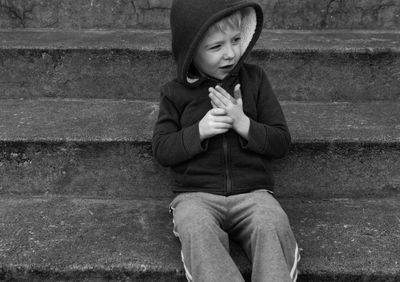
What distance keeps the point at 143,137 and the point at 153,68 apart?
505 mm

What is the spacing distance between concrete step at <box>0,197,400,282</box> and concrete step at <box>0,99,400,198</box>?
6cm

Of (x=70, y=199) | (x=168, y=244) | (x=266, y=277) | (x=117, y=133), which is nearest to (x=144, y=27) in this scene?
(x=117, y=133)

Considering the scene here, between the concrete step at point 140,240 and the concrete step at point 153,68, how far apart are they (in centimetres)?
59

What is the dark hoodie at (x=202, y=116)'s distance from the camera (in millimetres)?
1700

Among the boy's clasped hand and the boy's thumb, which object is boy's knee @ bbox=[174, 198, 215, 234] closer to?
the boy's clasped hand

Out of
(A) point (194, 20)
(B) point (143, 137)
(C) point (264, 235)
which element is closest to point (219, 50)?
(A) point (194, 20)

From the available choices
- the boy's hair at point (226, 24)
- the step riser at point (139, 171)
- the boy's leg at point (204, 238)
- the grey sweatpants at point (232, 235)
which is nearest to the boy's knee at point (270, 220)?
the grey sweatpants at point (232, 235)

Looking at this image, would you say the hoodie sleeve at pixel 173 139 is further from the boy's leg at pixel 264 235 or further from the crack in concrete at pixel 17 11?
the crack in concrete at pixel 17 11

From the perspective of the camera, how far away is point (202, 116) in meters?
1.81

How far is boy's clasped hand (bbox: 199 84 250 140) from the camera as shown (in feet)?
5.54

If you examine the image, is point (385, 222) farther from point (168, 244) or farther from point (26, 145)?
point (26, 145)

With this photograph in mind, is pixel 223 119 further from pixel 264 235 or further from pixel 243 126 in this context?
pixel 264 235

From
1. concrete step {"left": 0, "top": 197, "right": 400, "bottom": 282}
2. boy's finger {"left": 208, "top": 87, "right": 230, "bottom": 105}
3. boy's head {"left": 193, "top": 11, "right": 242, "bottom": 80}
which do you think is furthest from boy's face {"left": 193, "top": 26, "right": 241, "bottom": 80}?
concrete step {"left": 0, "top": 197, "right": 400, "bottom": 282}

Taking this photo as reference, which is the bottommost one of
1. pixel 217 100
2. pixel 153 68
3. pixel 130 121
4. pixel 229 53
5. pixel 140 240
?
pixel 140 240
